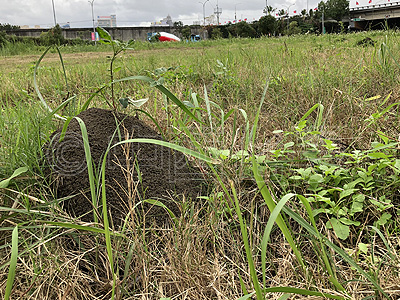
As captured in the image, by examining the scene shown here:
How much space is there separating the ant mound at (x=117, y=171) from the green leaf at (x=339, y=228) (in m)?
0.62

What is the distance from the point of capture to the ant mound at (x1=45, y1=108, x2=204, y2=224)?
1430mm

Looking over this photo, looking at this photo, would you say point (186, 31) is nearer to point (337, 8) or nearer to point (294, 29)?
point (294, 29)

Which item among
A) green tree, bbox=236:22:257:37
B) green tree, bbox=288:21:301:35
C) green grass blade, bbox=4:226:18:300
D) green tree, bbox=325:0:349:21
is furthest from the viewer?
green tree, bbox=325:0:349:21

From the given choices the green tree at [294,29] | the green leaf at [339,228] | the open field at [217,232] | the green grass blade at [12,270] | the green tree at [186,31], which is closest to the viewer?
the green grass blade at [12,270]

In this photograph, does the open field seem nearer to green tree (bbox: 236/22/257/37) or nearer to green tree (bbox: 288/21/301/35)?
green tree (bbox: 288/21/301/35)

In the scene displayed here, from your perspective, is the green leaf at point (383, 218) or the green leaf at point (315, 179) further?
the green leaf at point (315, 179)

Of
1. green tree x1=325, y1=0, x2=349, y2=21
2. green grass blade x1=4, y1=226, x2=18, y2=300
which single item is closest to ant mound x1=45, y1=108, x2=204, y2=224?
green grass blade x1=4, y1=226, x2=18, y2=300

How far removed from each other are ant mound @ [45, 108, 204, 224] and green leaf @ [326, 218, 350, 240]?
2.04ft

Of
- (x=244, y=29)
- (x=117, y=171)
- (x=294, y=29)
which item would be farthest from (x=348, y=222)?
(x=244, y=29)

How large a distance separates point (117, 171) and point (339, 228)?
1.00 metres

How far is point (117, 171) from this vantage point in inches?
60.1

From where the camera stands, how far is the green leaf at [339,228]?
4.12 ft

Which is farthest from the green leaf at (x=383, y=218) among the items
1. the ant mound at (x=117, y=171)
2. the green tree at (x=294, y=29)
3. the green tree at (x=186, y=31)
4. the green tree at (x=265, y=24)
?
the green tree at (x=186, y=31)

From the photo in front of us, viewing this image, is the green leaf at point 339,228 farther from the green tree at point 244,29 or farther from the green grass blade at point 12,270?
the green tree at point 244,29
